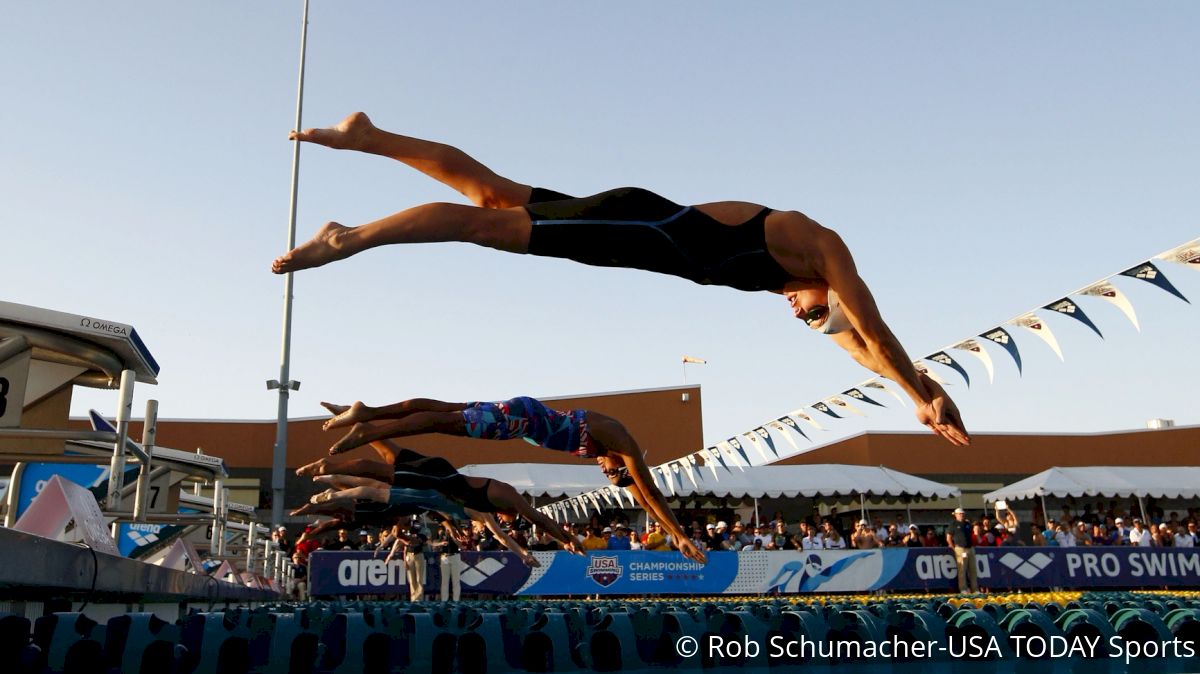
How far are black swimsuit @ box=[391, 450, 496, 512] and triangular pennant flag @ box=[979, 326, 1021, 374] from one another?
18.3 ft

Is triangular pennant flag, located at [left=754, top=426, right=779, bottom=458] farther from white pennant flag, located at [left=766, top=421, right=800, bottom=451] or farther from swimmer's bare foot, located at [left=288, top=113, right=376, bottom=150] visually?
swimmer's bare foot, located at [left=288, top=113, right=376, bottom=150]

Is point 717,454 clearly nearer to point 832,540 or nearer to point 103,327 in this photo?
point 832,540

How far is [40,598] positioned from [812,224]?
13.3 ft

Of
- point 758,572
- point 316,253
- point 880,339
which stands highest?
point 316,253

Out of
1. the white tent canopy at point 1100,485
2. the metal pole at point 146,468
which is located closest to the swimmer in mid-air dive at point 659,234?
the metal pole at point 146,468

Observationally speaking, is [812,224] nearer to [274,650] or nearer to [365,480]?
[274,650]

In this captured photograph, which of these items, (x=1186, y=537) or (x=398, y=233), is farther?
(x=1186, y=537)

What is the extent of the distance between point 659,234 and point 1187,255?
22.9 ft

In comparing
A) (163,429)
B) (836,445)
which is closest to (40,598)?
(163,429)

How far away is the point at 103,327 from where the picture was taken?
5.31 meters

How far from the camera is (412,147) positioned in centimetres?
413

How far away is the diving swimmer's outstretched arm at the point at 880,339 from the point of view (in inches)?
163

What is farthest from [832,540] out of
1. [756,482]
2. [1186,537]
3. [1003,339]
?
[1003,339]

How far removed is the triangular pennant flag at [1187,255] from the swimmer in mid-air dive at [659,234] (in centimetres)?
581
